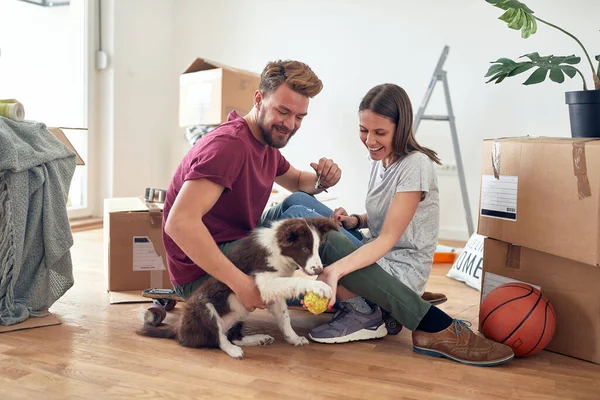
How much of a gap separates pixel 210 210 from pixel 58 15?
2964 millimetres

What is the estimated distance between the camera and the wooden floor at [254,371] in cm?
161

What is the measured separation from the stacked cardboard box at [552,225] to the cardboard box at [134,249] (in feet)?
4.34

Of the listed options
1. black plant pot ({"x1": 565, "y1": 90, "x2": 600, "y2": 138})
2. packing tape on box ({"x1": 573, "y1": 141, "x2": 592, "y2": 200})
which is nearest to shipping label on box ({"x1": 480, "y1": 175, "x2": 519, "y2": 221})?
packing tape on box ({"x1": 573, "y1": 141, "x2": 592, "y2": 200})

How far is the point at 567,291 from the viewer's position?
2012 mm

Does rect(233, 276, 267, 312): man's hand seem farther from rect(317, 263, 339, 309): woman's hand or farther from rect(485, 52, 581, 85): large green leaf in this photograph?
rect(485, 52, 581, 85): large green leaf

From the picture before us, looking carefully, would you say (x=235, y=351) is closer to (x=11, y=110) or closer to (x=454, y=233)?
(x=11, y=110)

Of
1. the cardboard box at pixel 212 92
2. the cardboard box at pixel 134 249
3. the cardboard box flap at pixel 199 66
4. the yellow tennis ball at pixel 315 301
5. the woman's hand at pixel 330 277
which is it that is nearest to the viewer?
the yellow tennis ball at pixel 315 301

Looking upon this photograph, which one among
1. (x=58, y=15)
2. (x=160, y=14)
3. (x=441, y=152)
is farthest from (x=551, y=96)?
(x=58, y=15)

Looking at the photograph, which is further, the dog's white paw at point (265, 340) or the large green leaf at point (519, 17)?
the large green leaf at point (519, 17)

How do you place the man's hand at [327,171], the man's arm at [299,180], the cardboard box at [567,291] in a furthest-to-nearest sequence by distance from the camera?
the man's arm at [299,180] < the man's hand at [327,171] < the cardboard box at [567,291]

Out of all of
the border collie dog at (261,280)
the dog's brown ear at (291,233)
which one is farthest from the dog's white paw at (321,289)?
the dog's brown ear at (291,233)

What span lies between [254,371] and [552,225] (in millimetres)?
1025

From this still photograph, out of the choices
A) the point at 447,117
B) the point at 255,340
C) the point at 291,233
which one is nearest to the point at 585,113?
the point at 291,233

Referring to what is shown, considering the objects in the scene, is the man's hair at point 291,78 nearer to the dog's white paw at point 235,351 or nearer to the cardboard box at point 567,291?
the dog's white paw at point 235,351
